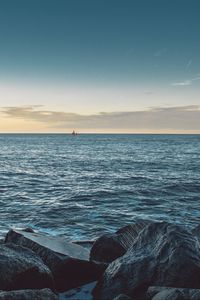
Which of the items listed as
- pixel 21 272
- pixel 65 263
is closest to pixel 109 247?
pixel 65 263

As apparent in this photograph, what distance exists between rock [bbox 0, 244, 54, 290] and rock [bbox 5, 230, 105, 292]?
84 centimetres

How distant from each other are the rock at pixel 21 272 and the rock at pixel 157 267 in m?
1.58

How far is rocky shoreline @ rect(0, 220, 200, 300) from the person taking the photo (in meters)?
8.59

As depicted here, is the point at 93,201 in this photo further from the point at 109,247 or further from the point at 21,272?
the point at 21,272

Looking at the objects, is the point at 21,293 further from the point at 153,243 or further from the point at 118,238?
the point at 118,238

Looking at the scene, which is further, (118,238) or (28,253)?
(118,238)

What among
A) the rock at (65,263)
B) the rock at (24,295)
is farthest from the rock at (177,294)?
the rock at (65,263)

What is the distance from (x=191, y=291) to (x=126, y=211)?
1489 centimetres

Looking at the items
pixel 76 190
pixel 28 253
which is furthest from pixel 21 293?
pixel 76 190

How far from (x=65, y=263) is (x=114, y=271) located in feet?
5.20

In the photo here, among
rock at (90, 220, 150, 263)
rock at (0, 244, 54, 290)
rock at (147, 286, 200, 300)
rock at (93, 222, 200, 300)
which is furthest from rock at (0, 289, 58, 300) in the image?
A: rock at (90, 220, 150, 263)

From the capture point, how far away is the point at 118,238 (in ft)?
38.3

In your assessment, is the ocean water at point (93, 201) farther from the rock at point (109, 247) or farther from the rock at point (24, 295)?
the rock at point (24, 295)

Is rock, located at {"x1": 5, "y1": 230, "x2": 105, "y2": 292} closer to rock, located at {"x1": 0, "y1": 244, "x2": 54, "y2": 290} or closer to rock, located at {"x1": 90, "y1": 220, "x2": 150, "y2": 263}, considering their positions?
rock, located at {"x1": 90, "y1": 220, "x2": 150, "y2": 263}
